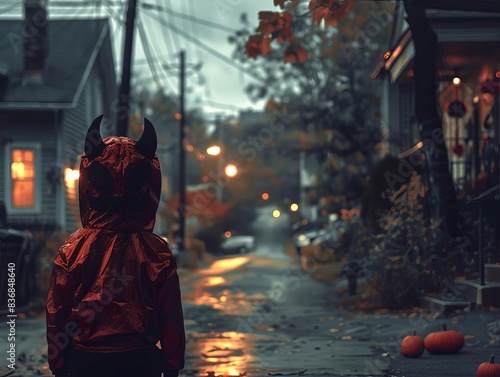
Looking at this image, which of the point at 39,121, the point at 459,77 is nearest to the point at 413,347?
the point at 459,77

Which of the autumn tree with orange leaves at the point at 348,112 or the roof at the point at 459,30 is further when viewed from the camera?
the autumn tree with orange leaves at the point at 348,112

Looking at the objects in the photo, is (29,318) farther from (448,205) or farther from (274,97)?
(274,97)

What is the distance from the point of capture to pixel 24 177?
24312 mm

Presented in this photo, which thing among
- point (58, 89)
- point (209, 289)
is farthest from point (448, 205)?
point (58, 89)

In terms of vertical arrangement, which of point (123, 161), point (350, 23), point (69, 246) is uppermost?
point (350, 23)

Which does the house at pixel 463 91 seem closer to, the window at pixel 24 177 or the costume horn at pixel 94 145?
the costume horn at pixel 94 145

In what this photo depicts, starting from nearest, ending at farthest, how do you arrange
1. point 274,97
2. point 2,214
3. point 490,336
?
1. point 2,214
2. point 490,336
3. point 274,97

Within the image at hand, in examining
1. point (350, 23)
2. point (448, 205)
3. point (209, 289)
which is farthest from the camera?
point (350, 23)

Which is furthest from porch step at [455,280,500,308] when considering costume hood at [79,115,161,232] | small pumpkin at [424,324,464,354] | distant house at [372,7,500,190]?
costume hood at [79,115,161,232]

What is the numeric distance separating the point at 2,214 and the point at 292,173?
79.6m

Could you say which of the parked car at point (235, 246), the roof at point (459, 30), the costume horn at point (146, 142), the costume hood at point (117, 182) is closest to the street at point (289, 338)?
the costume hood at point (117, 182)

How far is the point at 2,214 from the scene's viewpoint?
9047 mm

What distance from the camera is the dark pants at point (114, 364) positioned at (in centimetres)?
540

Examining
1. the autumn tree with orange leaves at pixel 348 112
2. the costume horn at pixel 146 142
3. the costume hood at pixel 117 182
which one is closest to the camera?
the costume hood at pixel 117 182
